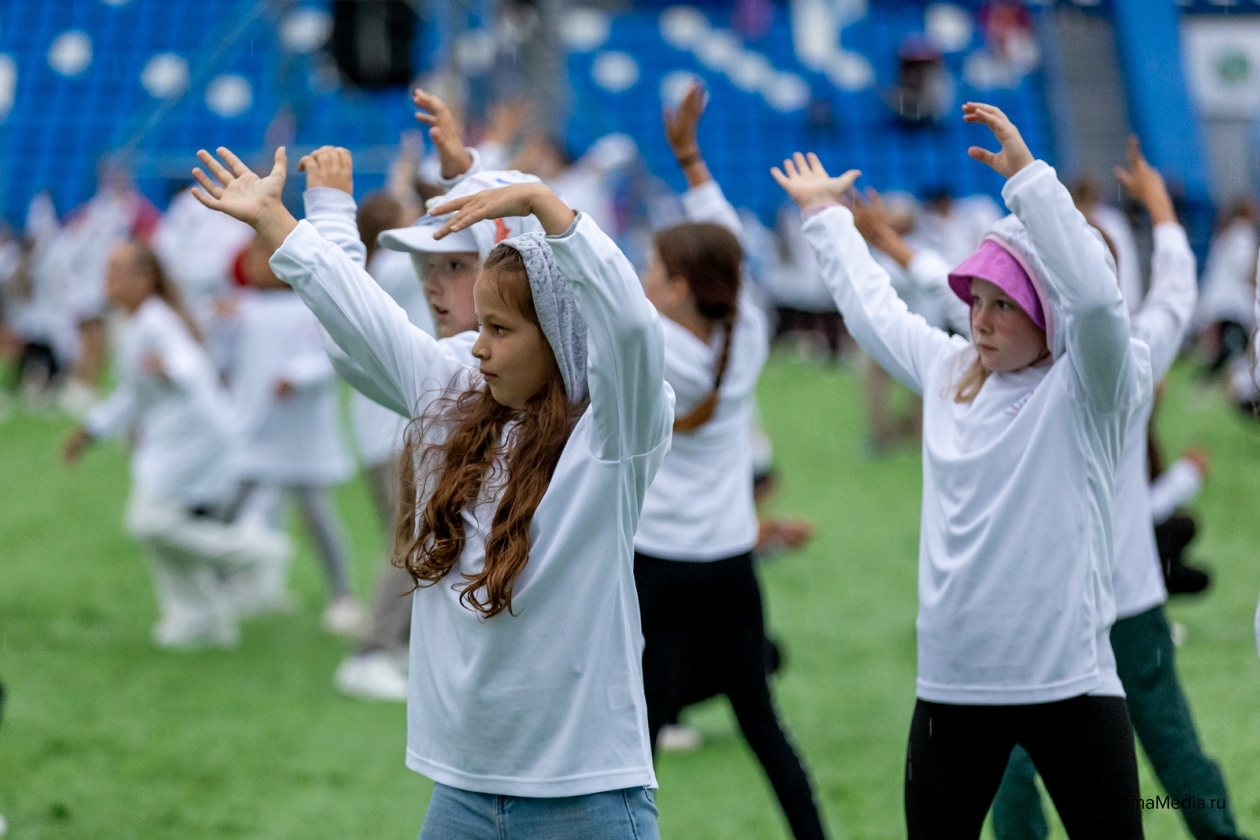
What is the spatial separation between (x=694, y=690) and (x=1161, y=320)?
1.47 m

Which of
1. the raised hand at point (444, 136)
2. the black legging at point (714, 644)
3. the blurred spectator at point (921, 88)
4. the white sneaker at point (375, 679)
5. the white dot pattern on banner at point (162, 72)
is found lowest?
the white sneaker at point (375, 679)

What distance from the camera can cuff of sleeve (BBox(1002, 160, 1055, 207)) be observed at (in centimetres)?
255

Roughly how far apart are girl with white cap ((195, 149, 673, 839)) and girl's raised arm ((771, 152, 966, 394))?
96 cm

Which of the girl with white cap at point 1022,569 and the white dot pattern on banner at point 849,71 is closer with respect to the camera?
the girl with white cap at point 1022,569

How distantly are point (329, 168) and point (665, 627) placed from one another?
157 cm

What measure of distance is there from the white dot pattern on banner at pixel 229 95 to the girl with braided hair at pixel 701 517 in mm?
22811

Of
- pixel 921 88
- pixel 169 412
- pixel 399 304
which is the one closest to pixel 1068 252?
pixel 399 304

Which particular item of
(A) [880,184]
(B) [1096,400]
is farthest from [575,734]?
(A) [880,184]

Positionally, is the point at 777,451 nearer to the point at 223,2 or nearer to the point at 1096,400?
the point at 1096,400

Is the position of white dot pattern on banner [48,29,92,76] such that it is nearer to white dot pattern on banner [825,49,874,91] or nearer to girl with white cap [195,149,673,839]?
white dot pattern on banner [825,49,874,91]

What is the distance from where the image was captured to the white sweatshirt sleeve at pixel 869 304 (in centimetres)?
321

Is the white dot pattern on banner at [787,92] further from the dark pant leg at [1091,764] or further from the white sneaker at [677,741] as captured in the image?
the dark pant leg at [1091,764]

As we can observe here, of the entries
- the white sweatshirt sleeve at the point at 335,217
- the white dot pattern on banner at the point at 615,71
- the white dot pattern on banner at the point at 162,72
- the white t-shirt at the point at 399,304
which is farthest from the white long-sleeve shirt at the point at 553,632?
the white dot pattern on banner at the point at 615,71

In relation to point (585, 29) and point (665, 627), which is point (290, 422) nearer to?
point (665, 627)
